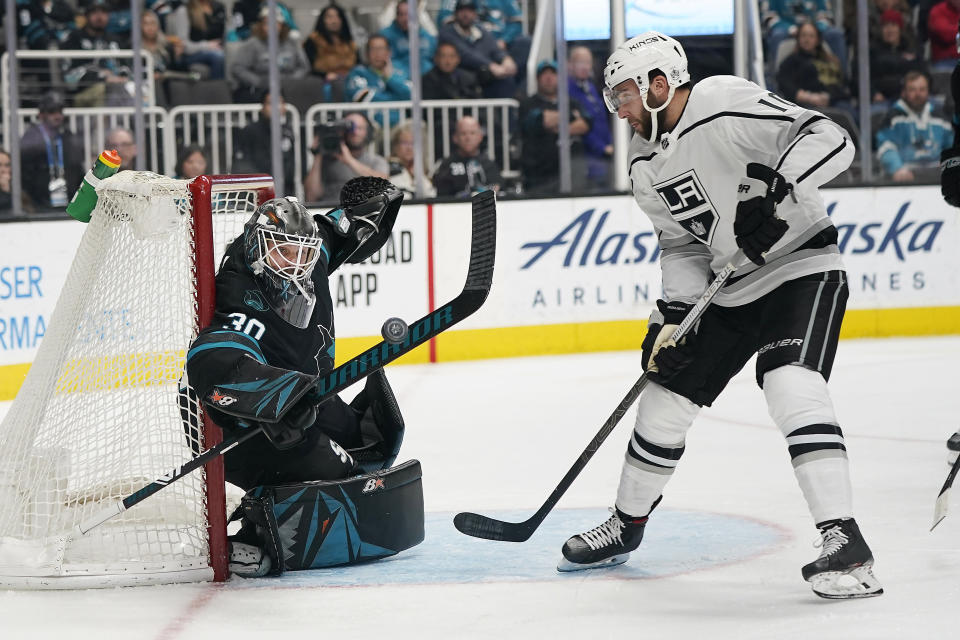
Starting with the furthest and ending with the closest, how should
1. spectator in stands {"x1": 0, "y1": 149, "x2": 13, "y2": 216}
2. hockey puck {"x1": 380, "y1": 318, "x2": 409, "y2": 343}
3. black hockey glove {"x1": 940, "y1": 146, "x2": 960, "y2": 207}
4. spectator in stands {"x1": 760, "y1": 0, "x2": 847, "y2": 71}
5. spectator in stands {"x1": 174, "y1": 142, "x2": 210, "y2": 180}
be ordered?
spectator in stands {"x1": 760, "y1": 0, "x2": 847, "y2": 71} < spectator in stands {"x1": 174, "y1": 142, "x2": 210, "y2": 180} < spectator in stands {"x1": 0, "y1": 149, "x2": 13, "y2": 216} < black hockey glove {"x1": 940, "y1": 146, "x2": 960, "y2": 207} < hockey puck {"x1": 380, "y1": 318, "x2": 409, "y2": 343}

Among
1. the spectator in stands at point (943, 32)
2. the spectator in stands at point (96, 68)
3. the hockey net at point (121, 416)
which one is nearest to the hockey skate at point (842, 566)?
the hockey net at point (121, 416)

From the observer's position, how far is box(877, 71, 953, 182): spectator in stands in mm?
7305

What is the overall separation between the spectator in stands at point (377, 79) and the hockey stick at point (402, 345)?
14.1 ft

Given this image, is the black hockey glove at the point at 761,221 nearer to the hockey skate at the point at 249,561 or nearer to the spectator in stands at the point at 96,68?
the hockey skate at the point at 249,561

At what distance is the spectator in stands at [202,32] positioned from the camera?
715 centimetres

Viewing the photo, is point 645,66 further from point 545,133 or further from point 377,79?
point 377,79

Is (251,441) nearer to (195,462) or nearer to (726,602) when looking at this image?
(195,462)

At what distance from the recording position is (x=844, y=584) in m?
2.51

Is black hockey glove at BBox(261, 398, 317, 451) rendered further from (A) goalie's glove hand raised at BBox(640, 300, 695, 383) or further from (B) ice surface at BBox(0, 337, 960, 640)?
(A) goalie's glove hand raised at BBox(640, 300, 695, 383)

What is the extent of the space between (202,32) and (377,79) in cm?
100

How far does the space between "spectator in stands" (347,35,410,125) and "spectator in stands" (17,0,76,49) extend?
56.3 inches

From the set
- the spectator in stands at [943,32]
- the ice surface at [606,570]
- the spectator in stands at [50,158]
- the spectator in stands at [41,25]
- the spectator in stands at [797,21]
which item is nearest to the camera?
the ice surface at [606,570]

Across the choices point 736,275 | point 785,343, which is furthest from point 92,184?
point 785,343

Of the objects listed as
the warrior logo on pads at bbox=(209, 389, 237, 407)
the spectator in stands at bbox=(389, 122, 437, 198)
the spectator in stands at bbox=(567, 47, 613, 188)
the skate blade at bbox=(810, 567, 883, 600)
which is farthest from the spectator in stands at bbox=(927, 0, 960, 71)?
the warrior logo on pads at bbox=(209, 389, 237, 407)
